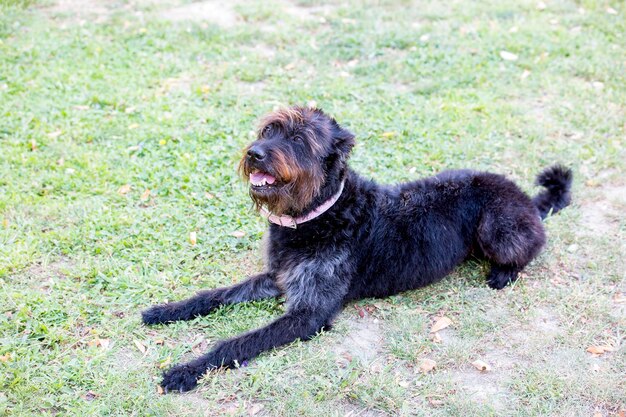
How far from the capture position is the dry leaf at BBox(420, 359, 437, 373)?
4.36 m

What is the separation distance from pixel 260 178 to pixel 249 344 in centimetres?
113

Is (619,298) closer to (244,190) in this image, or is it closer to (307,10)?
(244,190)

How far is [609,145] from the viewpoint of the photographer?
22.8ft

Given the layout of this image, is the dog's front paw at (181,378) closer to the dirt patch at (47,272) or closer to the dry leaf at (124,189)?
the dirt patch at (47,272)

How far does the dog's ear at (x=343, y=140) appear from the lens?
14.8 ft

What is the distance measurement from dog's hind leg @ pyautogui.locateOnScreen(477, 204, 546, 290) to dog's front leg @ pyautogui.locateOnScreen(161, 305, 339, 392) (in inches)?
52.7

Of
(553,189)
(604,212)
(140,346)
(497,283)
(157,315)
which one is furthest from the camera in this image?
(604,212)

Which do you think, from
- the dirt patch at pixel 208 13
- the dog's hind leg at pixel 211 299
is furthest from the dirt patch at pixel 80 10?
the dog's hind leg at pixel 211 299

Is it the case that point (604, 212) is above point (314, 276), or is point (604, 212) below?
below

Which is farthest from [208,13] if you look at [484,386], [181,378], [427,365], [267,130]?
[484,386]

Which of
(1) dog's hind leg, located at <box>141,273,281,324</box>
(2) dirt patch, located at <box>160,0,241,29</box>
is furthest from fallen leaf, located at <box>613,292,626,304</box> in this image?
(2) dirt patch, located at <box>160,0,241,29</box>

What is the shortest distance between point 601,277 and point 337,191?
2.35 m

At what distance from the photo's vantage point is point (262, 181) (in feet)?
14.3

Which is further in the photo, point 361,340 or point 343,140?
point 361,340
